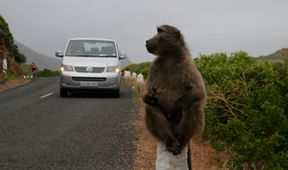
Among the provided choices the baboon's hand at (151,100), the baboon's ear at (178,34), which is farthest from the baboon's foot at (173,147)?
the baboon's ear at (178,34)

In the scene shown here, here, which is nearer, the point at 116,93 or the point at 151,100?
the point at 151,100

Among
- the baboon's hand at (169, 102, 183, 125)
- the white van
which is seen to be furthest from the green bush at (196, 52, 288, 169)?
the white van

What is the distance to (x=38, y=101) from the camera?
1695cm

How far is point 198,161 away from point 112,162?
1408mm

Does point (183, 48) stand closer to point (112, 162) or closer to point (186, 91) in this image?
point (186, 91)

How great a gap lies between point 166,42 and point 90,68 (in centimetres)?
1275

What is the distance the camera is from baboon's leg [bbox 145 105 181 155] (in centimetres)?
429

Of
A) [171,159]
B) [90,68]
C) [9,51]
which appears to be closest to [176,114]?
[171,159]

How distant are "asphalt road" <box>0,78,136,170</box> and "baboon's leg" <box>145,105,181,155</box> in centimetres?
337

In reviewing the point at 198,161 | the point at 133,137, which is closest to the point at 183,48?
the point at 198,161

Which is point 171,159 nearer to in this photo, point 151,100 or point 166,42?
point 151,100

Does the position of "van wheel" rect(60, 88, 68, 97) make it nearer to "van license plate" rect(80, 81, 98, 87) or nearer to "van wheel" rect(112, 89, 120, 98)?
"van license plate" rect(80, 81, 98, 87)

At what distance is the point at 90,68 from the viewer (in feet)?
55.8

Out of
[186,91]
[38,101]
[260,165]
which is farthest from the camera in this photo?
[38,101]
